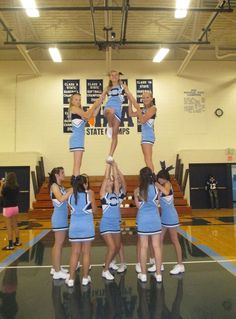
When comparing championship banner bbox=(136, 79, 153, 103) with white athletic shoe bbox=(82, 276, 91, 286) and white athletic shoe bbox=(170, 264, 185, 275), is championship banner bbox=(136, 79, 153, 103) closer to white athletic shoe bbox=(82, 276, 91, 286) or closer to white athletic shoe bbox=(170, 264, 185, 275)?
white athletic shoe bbox=(170, 264, 185, 275)

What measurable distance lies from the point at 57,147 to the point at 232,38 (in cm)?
885

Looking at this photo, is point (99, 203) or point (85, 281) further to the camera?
point (99, 203)

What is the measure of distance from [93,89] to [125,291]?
→ 11989 millimetres

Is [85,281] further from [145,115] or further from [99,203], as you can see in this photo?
[99,203]

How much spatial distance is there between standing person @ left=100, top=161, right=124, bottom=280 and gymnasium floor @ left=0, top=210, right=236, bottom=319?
0.36 metres

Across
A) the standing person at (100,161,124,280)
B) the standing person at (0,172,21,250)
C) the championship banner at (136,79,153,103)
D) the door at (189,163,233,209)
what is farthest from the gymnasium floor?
the championship banner at (136,79,153,103)

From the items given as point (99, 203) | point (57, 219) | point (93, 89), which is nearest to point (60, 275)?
point (57, 219)

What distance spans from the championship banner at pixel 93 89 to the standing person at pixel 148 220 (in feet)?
36.2

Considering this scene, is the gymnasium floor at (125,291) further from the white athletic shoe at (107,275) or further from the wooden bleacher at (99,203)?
the wooden bleacher at (99,203)

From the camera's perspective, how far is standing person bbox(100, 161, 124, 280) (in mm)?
4383

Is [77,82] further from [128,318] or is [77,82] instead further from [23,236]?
[128,318]

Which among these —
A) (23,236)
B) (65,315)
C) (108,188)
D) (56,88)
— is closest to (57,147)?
(56,88)

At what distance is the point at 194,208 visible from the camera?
1434 centimetres

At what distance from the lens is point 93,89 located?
14852 millimetres
